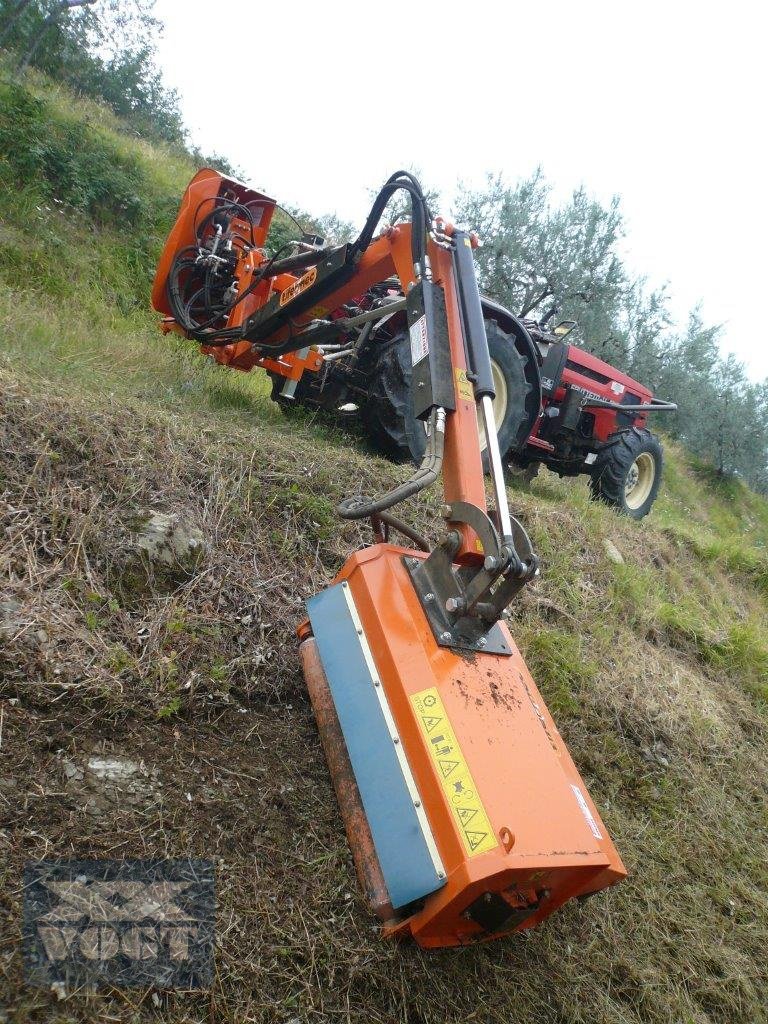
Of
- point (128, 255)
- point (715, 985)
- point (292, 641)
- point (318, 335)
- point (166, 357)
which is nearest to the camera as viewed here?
point (715, 985)

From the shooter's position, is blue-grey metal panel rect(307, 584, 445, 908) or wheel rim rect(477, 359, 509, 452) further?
wheel rim rect(477, 359, 509, 452)

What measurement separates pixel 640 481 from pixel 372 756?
5824 millimetres

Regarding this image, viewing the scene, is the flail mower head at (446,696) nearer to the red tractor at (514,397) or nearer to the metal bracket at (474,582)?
the metal bracket at (474,582)

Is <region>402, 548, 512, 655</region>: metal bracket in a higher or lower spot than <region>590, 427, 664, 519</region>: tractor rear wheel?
lower

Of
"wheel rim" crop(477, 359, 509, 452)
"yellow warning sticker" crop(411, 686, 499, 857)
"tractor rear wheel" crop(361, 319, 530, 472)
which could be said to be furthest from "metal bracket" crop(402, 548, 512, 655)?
"wheel rim" crop(477, 359, 509, 452)

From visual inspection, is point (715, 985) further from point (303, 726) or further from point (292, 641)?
point (292, 641)

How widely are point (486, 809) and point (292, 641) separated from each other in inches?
46.0

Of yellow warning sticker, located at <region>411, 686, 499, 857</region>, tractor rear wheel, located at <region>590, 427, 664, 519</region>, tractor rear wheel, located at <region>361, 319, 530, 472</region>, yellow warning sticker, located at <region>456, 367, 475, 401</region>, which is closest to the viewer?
yellow warning sticker, located at <region>411, 686, 499, 857</region>

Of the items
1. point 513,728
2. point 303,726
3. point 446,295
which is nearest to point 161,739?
point 303,726

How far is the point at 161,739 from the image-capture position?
2365 mm

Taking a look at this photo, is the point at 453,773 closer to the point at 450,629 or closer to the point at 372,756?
the point at 372,756

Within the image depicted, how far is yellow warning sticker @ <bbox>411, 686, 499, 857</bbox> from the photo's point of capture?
190cm

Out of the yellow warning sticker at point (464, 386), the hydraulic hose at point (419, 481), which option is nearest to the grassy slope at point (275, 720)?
the hydraulic hose at point (419, 481)

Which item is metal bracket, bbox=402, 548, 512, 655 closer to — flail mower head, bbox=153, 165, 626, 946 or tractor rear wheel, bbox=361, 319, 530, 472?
flail mower head, bbox=153, 165, 626, 946
